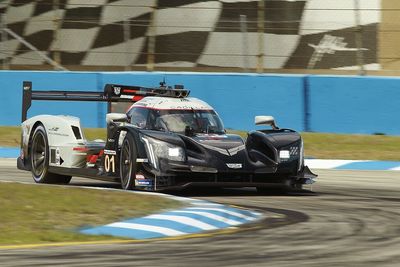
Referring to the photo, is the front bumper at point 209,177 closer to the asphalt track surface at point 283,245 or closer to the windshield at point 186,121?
the asphalt track surface at point 283,245

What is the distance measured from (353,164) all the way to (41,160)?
210 inches

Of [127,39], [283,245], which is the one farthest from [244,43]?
[283,245]

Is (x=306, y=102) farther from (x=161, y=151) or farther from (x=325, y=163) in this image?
(x=161, y=151)

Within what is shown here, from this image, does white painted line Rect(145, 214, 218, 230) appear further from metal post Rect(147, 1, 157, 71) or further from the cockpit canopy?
metal post Rect(147, 1, 157, 71)

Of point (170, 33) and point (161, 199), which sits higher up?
point (170, 33)

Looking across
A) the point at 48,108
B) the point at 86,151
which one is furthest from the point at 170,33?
the point at 86,151

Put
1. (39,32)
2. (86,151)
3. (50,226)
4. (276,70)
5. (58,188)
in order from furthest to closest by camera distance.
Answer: (39,32) → (276,70) → (86,151) → (58,188) → (50,226)

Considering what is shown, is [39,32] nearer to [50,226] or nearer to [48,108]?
[48,108]

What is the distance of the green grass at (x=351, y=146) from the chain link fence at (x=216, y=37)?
6.98 feet

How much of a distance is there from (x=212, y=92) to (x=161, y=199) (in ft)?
30.8

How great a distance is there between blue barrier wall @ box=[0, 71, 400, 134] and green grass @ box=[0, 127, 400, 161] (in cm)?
18

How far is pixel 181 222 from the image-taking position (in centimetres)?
889

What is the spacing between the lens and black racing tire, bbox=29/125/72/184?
13.6 meters

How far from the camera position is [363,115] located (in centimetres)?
1842
